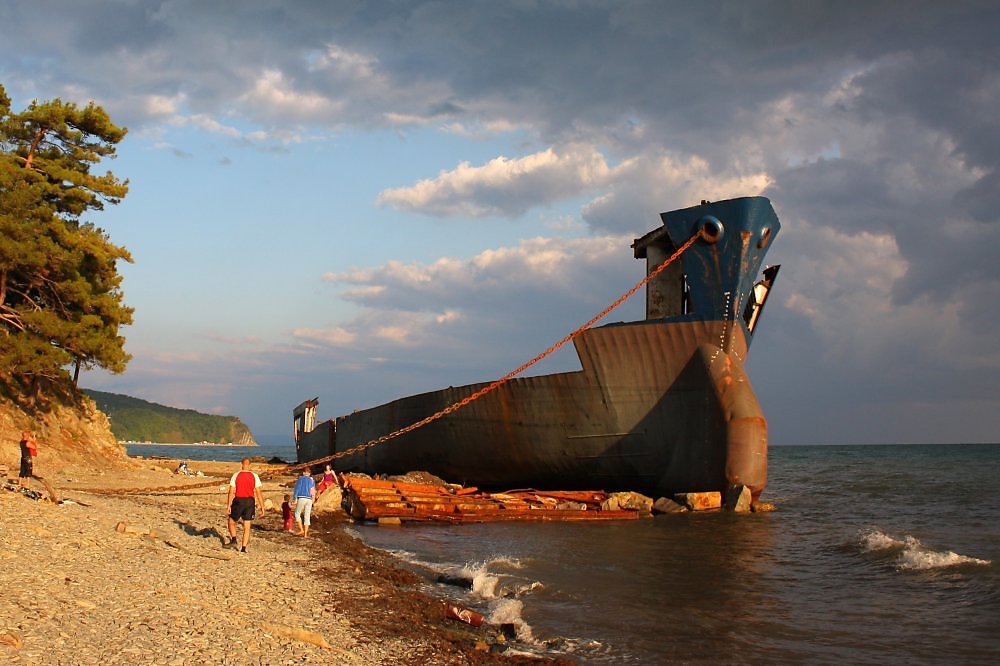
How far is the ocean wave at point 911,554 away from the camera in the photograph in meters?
10.9

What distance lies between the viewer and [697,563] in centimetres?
1088

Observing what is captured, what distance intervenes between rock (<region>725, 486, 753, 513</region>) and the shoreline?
29.7ft

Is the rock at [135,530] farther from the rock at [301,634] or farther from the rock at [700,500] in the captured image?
the rock at [700,500]

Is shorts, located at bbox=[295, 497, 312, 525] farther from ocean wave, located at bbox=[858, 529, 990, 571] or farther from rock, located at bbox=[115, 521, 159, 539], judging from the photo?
ocean wave, located at bbox=[858, 529, 990, 571]

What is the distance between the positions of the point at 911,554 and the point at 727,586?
4.00 metres

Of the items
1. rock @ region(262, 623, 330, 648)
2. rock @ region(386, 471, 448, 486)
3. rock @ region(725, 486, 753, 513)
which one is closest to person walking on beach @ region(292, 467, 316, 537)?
rock @ region(262, 623, 330, 648)

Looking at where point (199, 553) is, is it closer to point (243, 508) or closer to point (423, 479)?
point (243, 508)

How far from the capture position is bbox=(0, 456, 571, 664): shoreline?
4.91m

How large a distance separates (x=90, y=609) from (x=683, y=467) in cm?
1396

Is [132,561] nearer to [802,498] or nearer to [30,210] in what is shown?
[30,210]

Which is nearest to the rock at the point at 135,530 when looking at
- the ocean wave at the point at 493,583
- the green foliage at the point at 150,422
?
the ocean wave at the point at 493,583

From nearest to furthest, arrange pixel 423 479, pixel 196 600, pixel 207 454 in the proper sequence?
1. pixel 196 600
2. pixel 423 479
3. pixel 207 454

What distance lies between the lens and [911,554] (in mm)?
11352

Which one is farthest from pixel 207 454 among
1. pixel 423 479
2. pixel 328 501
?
pixel 328 501
